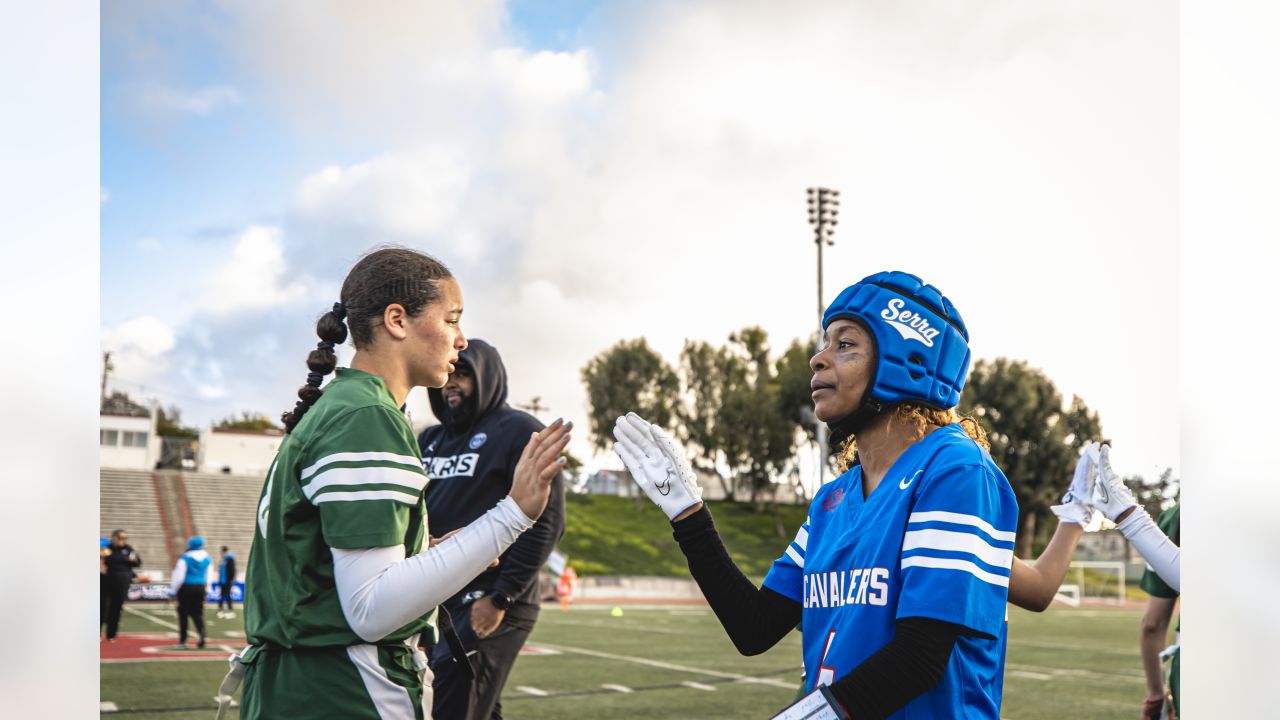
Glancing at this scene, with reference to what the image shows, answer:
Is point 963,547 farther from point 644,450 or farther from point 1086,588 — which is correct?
point 1086,588

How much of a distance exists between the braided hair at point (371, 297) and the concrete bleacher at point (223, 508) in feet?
152

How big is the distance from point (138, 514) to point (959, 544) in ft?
183

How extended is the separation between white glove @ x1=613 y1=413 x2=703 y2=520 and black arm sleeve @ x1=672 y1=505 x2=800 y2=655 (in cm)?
6

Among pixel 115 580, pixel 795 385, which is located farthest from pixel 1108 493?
pixel 795 385

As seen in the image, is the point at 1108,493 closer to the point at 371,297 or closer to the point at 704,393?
the point at 371,297

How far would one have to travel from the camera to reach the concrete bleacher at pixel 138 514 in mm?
46688

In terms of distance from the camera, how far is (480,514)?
5.13 m

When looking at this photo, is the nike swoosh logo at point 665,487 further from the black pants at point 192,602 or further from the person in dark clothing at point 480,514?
the black pants at point 192,602

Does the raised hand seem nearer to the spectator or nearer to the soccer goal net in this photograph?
the spectator

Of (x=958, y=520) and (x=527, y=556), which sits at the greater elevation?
(x=958, y=520)

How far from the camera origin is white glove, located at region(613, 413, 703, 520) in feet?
9.51

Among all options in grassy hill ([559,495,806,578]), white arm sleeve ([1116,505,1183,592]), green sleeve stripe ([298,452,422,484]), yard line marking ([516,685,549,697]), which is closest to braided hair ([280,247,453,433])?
green sleeve stripe ([298,452,422,484])
